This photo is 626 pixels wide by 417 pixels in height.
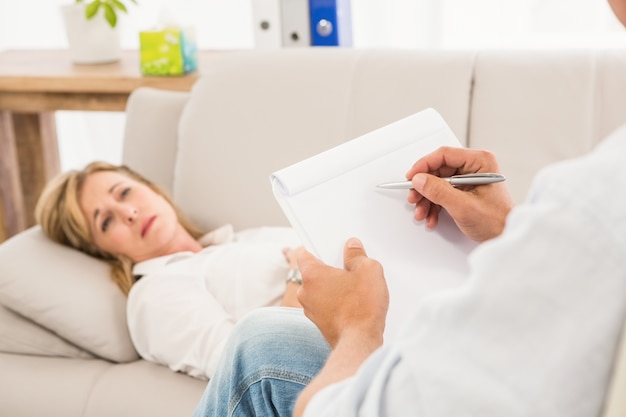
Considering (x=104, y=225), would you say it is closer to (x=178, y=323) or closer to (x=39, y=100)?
(x=178, y=323)

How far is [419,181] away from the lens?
1082mm

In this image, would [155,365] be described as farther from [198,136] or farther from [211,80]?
[211,80]

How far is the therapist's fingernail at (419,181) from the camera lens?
3.54 ft

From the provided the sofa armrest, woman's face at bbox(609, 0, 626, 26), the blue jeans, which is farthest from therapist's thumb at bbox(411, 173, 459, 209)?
the sofa armrest

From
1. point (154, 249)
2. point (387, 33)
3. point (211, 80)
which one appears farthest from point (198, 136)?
point (387, 33)

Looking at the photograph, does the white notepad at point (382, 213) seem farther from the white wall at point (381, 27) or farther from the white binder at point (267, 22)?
the white wall at point (381, 27)

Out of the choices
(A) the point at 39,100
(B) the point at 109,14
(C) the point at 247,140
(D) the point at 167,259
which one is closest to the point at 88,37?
(B) the point at 109,14

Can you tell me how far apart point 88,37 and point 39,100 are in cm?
25

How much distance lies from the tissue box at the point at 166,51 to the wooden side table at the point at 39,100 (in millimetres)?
36

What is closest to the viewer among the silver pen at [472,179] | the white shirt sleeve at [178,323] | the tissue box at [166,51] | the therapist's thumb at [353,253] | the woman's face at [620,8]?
the woman's face at [620,8]

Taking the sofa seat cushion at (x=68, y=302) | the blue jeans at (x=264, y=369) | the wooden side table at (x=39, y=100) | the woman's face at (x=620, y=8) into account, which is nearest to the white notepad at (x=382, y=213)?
the blue jeans at (x=264, y=369)

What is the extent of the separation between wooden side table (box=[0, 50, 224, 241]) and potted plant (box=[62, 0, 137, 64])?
3cm

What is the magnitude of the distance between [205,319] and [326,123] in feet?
1.70

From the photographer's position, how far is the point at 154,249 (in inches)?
73.4
